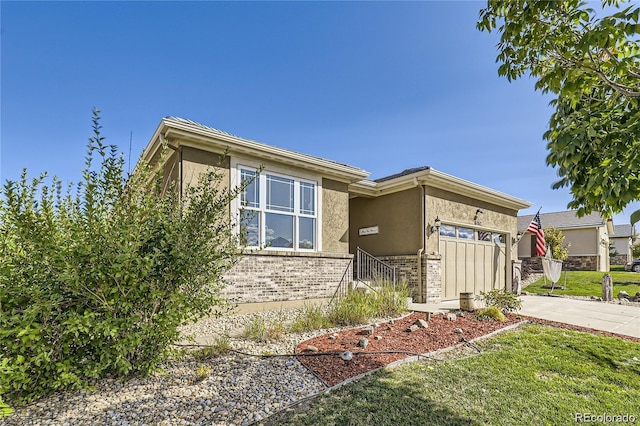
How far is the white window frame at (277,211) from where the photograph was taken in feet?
26.6

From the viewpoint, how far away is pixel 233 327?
6.41 m

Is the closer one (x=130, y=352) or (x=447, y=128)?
(x=130, y=352)

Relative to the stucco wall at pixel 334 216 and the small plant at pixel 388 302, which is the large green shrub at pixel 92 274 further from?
the stucco wall at pixel 334 216

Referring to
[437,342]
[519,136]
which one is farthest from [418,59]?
[437,342]

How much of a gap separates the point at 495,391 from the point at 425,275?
622 centimetres

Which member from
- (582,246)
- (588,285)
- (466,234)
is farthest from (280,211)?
(582,246)

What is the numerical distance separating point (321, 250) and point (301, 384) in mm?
5621

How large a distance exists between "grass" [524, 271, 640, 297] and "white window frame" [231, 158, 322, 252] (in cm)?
1212

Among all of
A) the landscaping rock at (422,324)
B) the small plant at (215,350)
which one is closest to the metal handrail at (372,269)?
the landscaping rock at (422,324)

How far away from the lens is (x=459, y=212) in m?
11.7

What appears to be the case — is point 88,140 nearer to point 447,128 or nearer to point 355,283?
point 355,283

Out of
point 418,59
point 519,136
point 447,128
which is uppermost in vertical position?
point 418,59

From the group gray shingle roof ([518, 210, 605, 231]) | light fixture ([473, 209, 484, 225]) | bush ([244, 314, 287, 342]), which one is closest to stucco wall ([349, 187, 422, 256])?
light fixture ([473, 209, 484, 225])

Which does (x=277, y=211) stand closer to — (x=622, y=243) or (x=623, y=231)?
(x=622, y=243)
